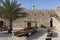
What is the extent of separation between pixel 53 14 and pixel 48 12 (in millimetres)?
1220

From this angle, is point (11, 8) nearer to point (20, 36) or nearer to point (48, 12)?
point (20, 36)

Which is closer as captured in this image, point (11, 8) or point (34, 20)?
point (11, 8)

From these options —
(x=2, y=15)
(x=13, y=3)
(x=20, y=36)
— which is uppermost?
(x=13, y=3)

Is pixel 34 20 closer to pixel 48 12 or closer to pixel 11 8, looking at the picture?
pixel 48 12

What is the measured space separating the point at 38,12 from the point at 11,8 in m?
13.7

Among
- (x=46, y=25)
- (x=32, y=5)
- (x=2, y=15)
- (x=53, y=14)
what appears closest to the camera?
(x=2, y=15)

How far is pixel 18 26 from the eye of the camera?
3956 cm

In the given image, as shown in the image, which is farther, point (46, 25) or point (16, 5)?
point (46, 25)

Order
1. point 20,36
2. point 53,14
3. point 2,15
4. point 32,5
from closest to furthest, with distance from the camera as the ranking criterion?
1. point 20,36
2. point 2,15
3. point 53,14
4. point 32,5

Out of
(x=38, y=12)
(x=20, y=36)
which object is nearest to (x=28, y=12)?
(x=38, y=12)

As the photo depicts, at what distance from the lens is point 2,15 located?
97.9ft

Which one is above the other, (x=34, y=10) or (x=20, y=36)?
(x=34, y=10)

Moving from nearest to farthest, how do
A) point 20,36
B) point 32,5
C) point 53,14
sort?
A: point 20,36
point 53,14
point 32,5

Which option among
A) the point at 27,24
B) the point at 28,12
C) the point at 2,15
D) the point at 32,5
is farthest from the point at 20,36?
the point at 32,5
